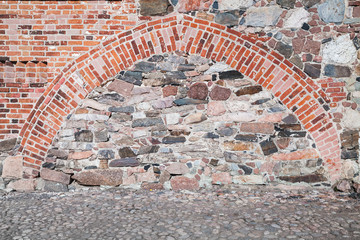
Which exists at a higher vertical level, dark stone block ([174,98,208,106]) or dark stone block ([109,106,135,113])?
Result: dark stone block ([174,98,208,106])

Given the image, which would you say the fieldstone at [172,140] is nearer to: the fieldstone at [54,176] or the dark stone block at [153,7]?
the fieldstone at [54,176]

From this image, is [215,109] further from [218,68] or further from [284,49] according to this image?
[284,49]

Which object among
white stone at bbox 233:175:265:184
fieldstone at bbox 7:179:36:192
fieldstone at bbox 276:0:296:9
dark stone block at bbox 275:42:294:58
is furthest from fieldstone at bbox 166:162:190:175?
fieldstone at bbox 276:0:296:9

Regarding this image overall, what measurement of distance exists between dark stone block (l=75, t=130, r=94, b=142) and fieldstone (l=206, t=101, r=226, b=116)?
1.84 meters

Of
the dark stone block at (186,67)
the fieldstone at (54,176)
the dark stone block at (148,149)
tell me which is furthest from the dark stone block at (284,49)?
the fieldstone at (54,176)

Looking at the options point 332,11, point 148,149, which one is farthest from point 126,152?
point 332,11

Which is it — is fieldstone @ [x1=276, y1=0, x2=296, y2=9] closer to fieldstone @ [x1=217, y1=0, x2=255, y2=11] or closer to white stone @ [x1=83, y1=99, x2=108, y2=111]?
fieldstone @ [x1=217, y1=0, x2=255, y2=11]

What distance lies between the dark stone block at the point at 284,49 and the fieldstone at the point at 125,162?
2.74 meters

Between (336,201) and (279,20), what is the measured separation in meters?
2.71

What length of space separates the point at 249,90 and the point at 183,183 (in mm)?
1745

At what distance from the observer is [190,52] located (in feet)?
17.1

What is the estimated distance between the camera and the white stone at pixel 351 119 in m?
5.07

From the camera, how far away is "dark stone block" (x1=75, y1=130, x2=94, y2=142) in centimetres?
522

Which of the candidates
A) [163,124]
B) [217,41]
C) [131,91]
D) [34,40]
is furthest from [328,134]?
[34,40]
